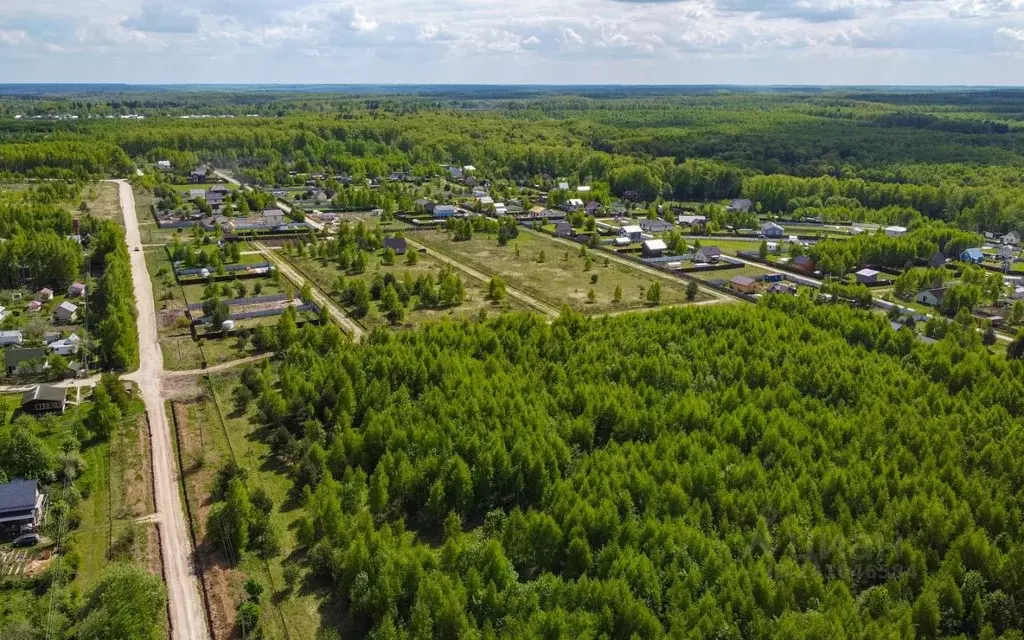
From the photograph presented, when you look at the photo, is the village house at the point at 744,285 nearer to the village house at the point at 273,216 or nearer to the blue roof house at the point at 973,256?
the blue roof house at the point at 973,256

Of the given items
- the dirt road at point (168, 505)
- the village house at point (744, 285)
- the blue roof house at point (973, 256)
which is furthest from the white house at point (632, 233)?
the dirt road at point (168, 505)

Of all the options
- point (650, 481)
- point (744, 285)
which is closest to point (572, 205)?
point (744, 285)

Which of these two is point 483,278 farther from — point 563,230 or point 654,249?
point 563,230

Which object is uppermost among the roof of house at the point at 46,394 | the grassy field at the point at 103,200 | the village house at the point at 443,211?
the grassy field at the point at 103,200

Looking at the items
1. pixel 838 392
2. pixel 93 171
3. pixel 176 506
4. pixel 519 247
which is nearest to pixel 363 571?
pixel 176 506

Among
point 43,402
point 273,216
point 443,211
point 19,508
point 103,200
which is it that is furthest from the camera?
point 103,200


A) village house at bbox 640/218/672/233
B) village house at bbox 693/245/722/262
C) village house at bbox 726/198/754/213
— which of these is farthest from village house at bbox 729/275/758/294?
village house at bbox 726/198/754/213

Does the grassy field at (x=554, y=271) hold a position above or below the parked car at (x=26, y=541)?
above

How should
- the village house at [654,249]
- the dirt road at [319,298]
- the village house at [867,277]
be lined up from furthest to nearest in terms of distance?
1. the village house at [654,249]
2. the village house at [867,277]
3. the dirt road at [319,298]
